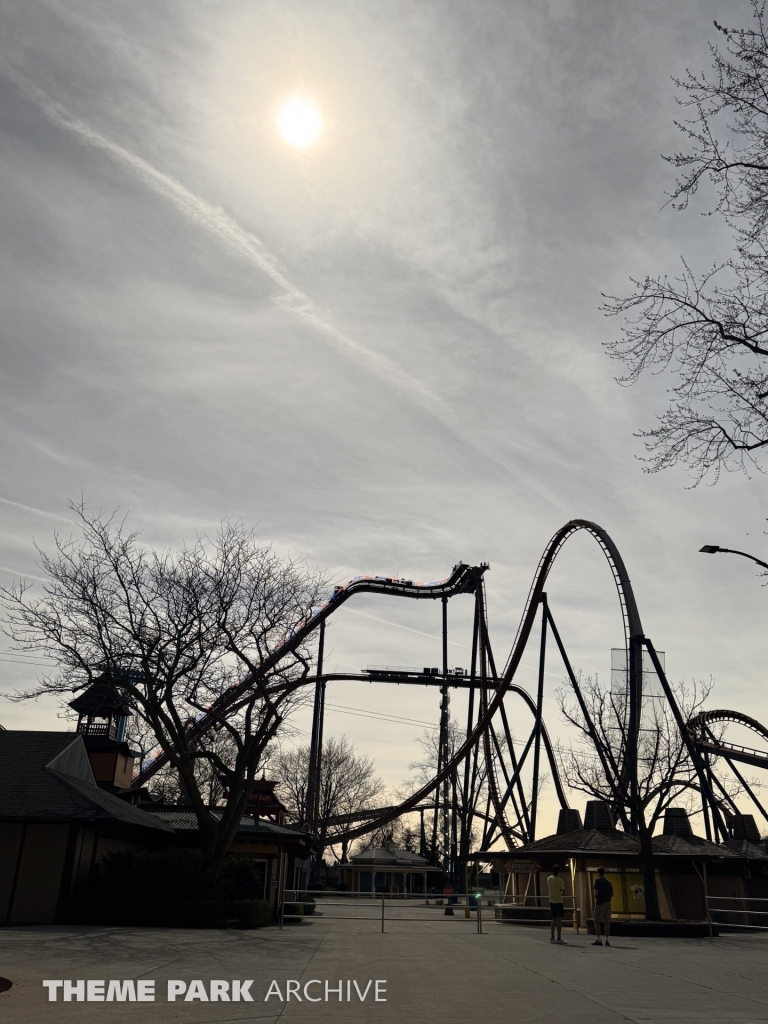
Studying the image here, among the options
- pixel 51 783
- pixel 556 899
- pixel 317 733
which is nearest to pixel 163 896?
pixel 51 783

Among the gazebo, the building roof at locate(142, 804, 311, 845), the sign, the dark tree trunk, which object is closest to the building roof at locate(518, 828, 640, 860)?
the sign

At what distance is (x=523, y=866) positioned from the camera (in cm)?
2630

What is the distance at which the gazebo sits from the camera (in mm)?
47156

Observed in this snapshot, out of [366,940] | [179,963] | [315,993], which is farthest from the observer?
[366,940]

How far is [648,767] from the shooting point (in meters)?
29.3

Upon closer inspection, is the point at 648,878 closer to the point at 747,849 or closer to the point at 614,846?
the point at 614,846

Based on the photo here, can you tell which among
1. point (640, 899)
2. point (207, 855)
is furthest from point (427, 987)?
point (640, 899)

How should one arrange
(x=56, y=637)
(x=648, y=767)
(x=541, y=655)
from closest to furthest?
1. (x=56, y=637)
2. (x=648, y=767)
3. (x=541, y=655)

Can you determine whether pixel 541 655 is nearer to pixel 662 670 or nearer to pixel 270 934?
pixel 662 670

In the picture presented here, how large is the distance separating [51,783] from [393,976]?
536 inches

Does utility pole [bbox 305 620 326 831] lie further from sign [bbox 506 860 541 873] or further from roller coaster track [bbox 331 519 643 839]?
sign [bbox 506 860 541 873]

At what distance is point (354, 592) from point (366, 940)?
34191 mm

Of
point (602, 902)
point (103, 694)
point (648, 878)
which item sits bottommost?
point (602, 902)

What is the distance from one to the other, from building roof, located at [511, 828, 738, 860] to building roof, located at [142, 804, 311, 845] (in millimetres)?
7963
